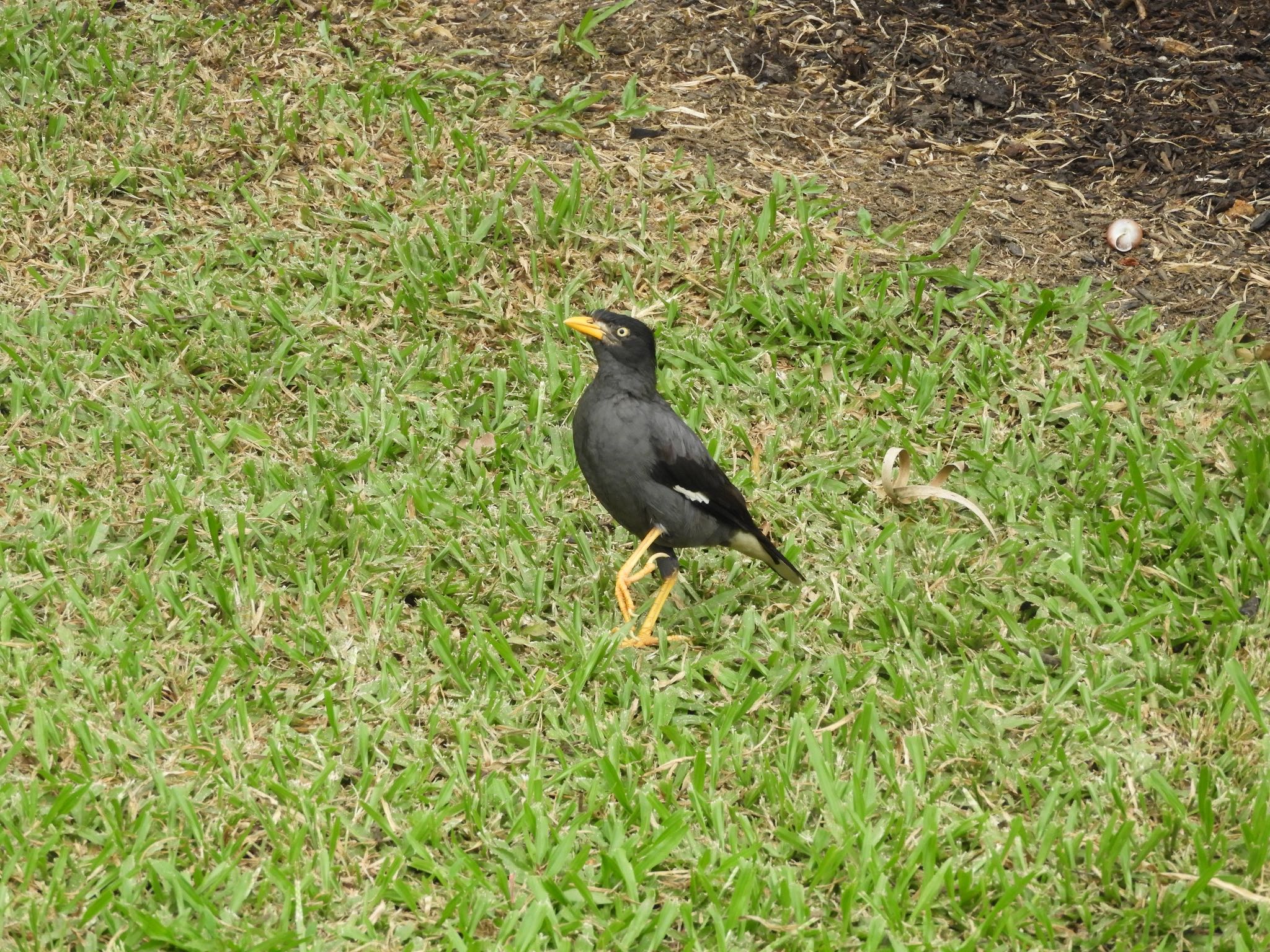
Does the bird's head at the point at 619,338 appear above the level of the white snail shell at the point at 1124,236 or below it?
above

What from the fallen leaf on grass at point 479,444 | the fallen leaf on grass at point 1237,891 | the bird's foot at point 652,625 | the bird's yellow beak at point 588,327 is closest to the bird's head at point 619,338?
the bird's yellow beak at point 588,327

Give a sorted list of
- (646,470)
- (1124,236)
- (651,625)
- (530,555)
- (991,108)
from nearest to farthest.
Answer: (646,470) < (651,625) < (530,555) < (1124,236) < (991,108)

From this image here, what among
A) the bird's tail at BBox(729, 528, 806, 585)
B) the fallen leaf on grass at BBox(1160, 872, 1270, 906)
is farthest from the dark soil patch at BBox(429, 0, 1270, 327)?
the fallen leaf on grass at BBox(1160, 872, 1270, 906)

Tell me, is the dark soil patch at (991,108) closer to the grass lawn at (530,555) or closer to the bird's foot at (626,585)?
the grass lawn at (530,555)

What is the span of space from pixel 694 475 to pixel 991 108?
3675 millimetres

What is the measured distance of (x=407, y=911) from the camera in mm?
3695

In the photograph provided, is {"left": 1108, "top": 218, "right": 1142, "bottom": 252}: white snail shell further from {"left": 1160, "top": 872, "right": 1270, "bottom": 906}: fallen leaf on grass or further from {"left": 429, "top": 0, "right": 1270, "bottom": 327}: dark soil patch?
{"left": 1160, "top": 872, "right": 1270, "bottom": 906}: fallen leaf on grass

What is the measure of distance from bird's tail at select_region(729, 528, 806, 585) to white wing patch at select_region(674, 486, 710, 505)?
19 cm

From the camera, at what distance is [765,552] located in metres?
4.88

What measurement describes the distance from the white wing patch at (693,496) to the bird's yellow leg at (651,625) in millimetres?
319

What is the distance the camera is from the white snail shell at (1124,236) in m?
6.62

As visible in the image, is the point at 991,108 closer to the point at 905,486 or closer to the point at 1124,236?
the point at 1124,236

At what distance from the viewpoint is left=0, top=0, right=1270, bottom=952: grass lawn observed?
149 inches

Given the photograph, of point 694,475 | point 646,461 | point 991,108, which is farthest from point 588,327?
point 991,108
